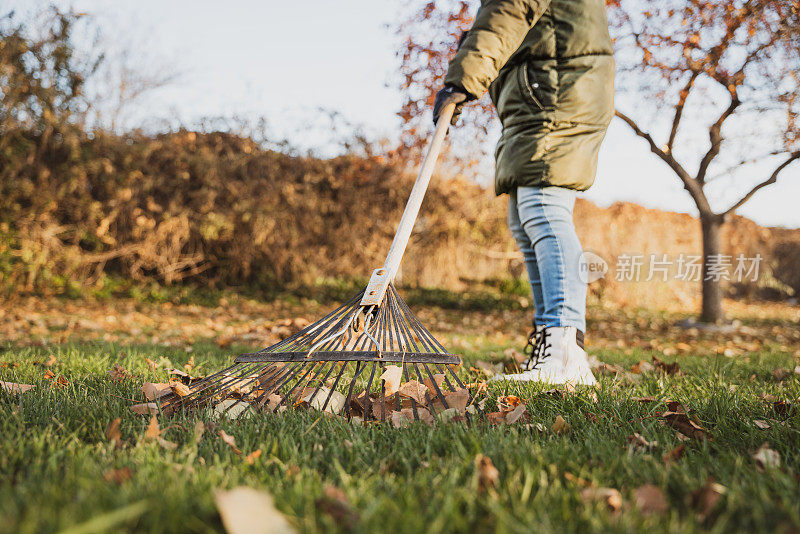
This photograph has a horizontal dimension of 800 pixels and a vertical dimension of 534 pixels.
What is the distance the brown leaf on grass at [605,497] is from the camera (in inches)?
36.5

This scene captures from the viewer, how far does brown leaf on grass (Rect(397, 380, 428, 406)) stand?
1.60 m

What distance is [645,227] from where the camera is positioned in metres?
10.1

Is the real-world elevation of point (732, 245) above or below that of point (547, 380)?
above

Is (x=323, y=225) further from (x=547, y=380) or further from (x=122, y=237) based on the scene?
(x=547, y=380)

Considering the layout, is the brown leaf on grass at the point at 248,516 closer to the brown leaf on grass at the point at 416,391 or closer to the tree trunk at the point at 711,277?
the brown leaf on grass at the point at 416,391

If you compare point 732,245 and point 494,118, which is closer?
point 494,118

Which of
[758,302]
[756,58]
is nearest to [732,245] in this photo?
[758,302]

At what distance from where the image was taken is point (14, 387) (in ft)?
5.62

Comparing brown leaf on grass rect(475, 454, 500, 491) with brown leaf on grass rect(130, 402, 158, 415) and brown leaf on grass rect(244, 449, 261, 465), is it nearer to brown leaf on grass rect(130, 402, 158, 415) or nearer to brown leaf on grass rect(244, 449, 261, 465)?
brown leaf on grass rect(244, 449, 261, 465)

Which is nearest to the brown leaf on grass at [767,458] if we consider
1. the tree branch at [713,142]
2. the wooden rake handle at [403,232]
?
the wooden rake handle at [403,232]

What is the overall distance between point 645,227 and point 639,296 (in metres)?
1.39

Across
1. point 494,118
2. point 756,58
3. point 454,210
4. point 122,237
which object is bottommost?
point 122,237

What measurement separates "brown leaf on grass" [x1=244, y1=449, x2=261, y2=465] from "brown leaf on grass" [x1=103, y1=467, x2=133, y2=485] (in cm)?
23

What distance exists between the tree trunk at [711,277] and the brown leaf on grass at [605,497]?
710 cm
